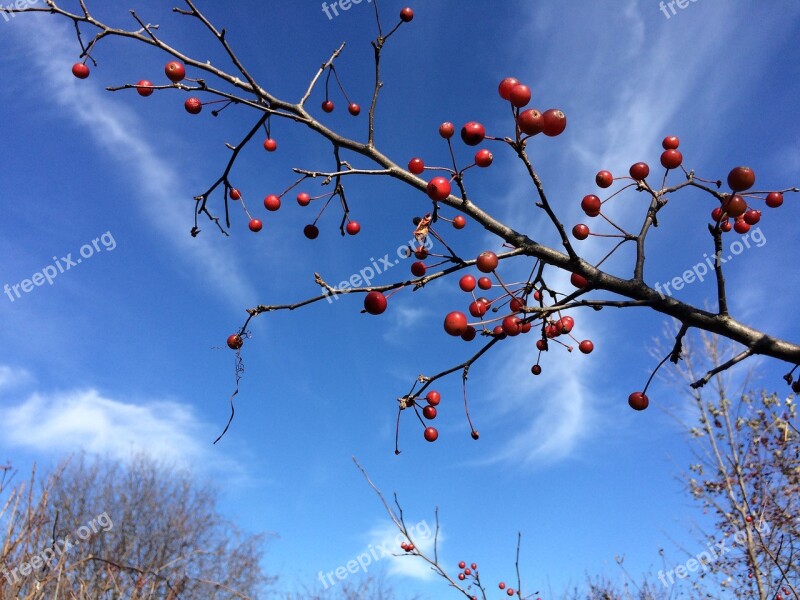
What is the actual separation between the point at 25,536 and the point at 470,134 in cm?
289

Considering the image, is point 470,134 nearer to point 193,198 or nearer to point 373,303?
point 373,303

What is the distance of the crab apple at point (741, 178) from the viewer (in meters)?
1.60

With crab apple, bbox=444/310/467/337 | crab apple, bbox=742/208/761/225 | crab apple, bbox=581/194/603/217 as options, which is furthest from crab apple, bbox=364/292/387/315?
crab apple, bbox=742/208/761/225

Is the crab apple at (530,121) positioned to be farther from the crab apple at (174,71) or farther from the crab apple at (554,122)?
the crab apple at (174,71)

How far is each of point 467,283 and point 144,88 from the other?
1546 millimetres

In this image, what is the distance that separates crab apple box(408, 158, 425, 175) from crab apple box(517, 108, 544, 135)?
456 millimetres

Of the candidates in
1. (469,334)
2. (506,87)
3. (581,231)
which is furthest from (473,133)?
(581,231)

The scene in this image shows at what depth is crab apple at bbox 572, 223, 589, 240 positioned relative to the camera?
7.30 feet

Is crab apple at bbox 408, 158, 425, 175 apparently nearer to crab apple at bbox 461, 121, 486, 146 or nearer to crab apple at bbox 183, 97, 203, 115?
crab apple at bbox 461, 121, 486, 146

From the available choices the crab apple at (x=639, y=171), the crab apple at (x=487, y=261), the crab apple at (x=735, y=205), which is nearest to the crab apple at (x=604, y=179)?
the crab apple at (x=639, y=171)

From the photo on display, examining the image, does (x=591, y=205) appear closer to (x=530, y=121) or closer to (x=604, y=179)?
(x=604, y=179)

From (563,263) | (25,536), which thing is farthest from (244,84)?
(25,536)

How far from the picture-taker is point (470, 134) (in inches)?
66.1

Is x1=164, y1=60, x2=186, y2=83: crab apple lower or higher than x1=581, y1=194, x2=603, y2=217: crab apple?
higher
